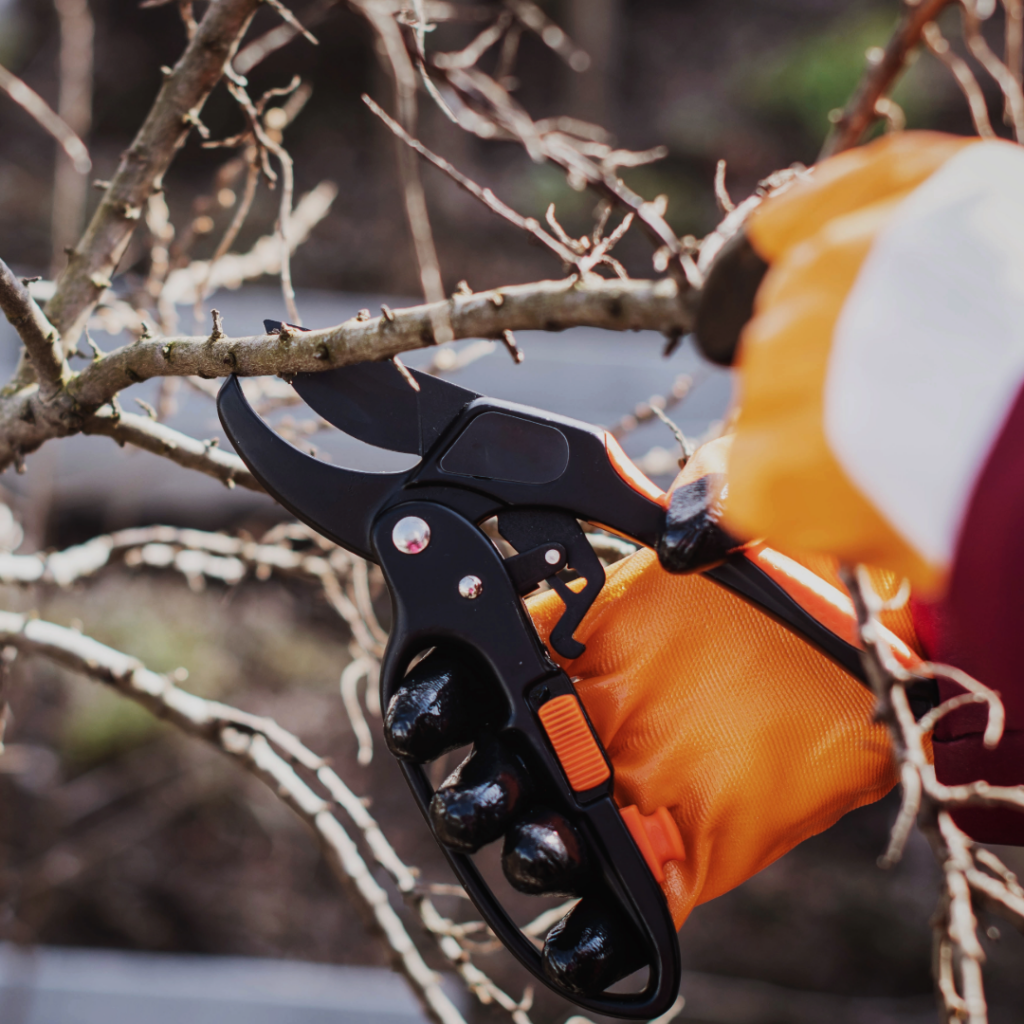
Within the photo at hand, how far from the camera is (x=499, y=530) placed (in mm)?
733

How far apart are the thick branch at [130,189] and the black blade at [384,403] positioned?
1.04ft

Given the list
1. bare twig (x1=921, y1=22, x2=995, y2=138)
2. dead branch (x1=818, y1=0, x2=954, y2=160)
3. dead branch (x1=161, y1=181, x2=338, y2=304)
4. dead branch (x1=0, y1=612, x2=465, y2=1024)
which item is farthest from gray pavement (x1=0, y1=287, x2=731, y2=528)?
dead branch (x1=818, y1=0, x2=954, y2=160)

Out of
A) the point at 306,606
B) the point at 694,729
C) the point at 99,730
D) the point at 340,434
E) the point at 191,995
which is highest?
the point at 694,729

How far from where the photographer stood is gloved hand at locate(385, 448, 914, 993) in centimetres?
71

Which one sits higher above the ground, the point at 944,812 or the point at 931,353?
the point at 931,353

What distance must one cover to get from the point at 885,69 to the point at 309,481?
52 centimetres

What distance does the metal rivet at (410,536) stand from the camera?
2.36 ft

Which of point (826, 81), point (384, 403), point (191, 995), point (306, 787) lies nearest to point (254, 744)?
point (306, 787)

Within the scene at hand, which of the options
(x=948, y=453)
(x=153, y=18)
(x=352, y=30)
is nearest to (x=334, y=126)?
(x=352, y=30)

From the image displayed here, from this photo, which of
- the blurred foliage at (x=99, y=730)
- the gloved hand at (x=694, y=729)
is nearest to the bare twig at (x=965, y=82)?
the gloved hand at (x=694, y=729)

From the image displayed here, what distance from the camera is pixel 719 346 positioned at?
47cm

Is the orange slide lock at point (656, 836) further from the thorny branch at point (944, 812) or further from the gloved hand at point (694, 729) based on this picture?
the thorny branch at point (944, 812)

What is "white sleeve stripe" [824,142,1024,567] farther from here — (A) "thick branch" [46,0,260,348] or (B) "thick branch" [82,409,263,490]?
(A) "thick branch" [46,0,260,348]

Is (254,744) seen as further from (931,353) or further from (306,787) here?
(931,353)
